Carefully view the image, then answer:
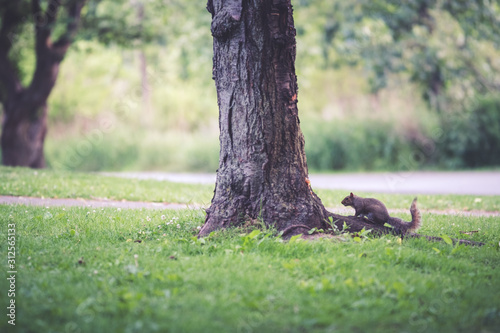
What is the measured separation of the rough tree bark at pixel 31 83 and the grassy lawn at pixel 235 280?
30.2 feet

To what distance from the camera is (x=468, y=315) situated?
3422mm

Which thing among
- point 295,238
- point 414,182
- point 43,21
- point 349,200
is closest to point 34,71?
point 43,21

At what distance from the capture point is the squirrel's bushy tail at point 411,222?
17.8ft

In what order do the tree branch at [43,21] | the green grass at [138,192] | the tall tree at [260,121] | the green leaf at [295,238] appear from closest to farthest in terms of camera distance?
1. the green leaf at [295,238]
2. the tall tree at [260,121]
3. the green grass at [138,192]
4. the tree branch at [43,21]

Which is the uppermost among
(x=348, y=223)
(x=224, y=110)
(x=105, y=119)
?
(x=105, y=119)

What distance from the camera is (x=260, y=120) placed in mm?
5238

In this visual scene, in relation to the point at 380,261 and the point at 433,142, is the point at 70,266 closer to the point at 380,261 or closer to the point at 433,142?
the point at 380,261

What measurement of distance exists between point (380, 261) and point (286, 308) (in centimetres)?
141

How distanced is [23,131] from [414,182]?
474 inches

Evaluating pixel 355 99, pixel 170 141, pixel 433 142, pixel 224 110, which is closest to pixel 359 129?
pixel 433 142

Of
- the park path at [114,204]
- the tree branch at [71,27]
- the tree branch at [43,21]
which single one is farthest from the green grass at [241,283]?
the tree branch at [43,21]

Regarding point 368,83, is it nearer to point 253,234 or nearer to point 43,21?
point 43,21

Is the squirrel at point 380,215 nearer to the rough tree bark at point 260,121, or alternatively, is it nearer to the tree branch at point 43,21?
the rough tree bark at point 260,121

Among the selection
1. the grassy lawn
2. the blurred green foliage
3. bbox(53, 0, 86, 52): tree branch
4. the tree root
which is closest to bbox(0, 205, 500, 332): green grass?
the grassy lawn
